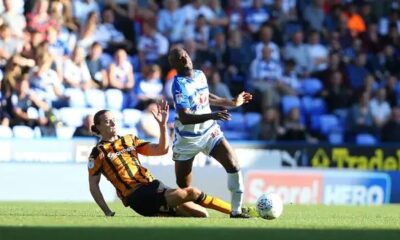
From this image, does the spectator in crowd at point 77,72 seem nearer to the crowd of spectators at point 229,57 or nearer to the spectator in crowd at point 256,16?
the crowd of spectators at point 229,57

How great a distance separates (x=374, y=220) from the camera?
12336 mm

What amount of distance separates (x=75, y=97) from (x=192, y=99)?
809cm

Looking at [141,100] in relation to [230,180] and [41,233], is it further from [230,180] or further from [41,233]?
[41,233]

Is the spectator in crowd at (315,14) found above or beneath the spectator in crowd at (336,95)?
above

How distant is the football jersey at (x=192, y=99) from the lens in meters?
11.9

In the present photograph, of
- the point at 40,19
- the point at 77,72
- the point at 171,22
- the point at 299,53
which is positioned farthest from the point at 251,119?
the point at 40,19

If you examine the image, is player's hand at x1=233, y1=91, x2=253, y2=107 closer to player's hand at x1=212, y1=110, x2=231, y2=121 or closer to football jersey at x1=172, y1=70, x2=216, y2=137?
football jersey at x1=172, y1=70, x2=216, y2=137

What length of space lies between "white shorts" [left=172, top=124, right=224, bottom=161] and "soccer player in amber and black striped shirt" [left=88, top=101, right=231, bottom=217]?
0.39m

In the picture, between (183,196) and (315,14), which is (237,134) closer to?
(315,14)

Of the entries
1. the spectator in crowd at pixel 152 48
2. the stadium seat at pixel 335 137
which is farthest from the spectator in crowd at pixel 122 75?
the stadium seat at pixel 335 137

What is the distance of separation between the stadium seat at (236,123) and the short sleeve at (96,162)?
9510 mm

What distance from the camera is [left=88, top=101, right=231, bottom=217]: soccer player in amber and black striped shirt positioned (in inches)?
458

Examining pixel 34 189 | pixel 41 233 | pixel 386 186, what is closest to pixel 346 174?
pixel 386 186

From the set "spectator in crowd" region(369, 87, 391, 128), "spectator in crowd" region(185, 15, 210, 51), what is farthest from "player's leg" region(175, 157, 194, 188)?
"spectator in crowd" region(369, 87, 391, 128)
